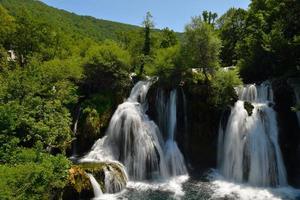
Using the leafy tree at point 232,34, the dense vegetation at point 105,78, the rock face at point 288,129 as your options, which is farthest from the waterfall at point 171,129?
the leafy tree at point 232,34

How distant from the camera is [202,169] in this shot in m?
29.2

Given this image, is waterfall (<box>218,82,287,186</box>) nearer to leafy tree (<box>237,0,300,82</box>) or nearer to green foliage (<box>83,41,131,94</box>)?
leafy tree (<box>237,0,300,82</box>)

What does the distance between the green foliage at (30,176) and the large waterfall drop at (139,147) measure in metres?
9.97

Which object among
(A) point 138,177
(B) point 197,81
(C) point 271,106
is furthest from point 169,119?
(C) point 271,106

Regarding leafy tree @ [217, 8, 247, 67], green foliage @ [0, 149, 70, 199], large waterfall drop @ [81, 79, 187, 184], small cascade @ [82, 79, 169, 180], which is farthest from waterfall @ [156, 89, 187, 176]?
leafy tree @ [217, 8, 247, 67]

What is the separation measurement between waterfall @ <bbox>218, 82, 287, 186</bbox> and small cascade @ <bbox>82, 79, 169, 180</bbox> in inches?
213

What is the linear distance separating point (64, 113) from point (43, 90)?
3.75 meters

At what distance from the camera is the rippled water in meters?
24.0

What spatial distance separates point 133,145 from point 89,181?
6758 millimetres

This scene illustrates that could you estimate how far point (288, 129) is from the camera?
28688 millimetres

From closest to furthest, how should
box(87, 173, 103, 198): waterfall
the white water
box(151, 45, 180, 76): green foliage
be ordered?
1. the white water
2. box(87, 173, 103, 198): waterfall
3. box(151, 45, 180, 76): green foliage

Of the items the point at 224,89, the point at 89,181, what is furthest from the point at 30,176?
the point at 224,89

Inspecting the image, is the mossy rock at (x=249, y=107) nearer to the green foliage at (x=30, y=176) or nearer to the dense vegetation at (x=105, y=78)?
the dense vegetation at (x=105, y=78)

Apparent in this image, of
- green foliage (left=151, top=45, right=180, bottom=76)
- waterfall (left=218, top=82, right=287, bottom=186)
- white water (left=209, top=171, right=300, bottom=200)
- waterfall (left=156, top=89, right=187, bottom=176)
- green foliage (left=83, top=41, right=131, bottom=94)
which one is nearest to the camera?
white water (left=209, top=171, right=300, bottom=200)
